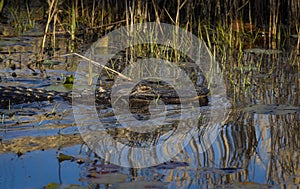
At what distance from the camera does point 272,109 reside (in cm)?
441

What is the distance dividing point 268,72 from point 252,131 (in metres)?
2.02

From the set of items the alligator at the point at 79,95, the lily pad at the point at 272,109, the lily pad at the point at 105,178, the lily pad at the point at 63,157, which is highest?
the alligator at the point at 79,95

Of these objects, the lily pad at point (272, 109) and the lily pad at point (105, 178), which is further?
the lily pad at point (272, 109)

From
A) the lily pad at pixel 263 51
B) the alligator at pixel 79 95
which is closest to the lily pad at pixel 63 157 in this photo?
the alligator at pixel 79 95

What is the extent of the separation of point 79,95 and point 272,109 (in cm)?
142

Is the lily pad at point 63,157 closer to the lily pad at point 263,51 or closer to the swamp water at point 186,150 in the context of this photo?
the swamp water at point 186,150

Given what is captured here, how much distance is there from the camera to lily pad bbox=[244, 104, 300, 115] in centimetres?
436

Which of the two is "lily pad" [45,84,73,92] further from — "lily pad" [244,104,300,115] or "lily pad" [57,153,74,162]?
"lily pad" [57,153,74,162]

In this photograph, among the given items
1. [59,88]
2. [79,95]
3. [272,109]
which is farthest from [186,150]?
[59,88]

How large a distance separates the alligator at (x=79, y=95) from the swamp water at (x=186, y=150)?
8 cm

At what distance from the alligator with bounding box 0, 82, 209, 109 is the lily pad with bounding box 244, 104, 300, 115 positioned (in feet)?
1.30

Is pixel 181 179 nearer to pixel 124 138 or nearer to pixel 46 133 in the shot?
pixel 124 138

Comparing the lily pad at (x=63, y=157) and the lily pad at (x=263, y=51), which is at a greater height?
the lily pad at (x=263, y=51)

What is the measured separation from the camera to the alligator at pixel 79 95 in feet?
15.5
